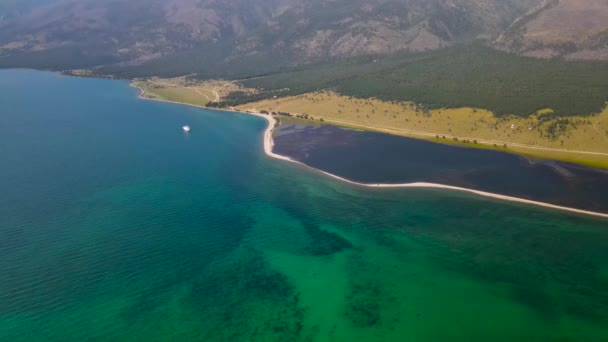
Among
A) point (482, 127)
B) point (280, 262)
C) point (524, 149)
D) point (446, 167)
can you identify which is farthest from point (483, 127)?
point (280, 262)

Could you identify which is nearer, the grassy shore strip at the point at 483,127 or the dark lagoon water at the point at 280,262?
the dark lagoon water at the point at 280,262

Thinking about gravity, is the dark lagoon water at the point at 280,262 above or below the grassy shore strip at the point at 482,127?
below

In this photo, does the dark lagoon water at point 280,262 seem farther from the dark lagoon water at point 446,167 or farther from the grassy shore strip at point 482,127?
the grassy shore strip at point 482,127

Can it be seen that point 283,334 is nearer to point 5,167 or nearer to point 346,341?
point 346,341

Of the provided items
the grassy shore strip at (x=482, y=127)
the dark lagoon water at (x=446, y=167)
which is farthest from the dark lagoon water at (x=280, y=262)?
the grassy shore strip at (x=482, y=127)

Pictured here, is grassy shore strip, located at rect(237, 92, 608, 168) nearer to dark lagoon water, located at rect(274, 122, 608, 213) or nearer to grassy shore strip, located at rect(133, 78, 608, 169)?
grassy shore strip, located at rect(133, 78, 608, 169)

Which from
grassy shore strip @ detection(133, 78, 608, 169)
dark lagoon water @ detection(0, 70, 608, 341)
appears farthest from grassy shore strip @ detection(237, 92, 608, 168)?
dark lagoon water @ detection(0, 70, 608, 341)
